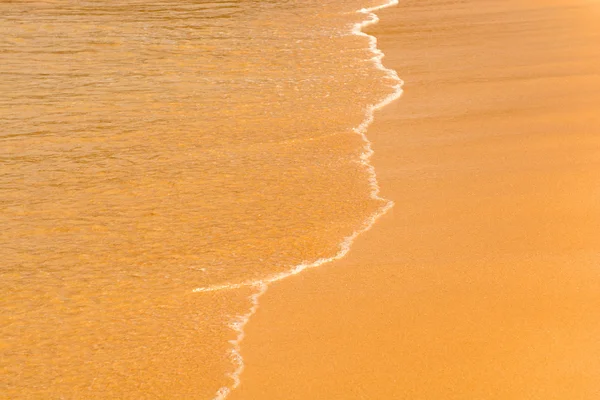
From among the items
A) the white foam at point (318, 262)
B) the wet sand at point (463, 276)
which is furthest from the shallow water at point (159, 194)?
the wet sand at point (463, 276)

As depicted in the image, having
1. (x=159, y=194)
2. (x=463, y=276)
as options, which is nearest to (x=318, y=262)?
(x=463, y=276)

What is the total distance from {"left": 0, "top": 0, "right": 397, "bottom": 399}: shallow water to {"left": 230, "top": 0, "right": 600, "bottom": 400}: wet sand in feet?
0.75

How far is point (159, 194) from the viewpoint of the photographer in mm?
5125

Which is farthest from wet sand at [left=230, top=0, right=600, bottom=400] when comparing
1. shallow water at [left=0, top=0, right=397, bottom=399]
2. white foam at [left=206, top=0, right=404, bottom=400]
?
shallow water at [left=0, top=0, right=397, bottom=399]

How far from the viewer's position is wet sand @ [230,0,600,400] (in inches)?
125

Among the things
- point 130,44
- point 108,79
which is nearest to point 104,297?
point 108,79

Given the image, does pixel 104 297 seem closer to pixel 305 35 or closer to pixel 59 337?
pixel 59 337

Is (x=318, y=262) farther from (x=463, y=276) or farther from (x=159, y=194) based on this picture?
(x=159, y=194)

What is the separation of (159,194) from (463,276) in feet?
6.34

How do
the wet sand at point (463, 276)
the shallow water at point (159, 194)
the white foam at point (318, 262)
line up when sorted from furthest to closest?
the shallow water at point (159, 194), the white foam at point (318, 262), the wet sand at point (463, 276)

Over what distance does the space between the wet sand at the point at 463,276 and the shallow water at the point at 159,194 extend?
23cm

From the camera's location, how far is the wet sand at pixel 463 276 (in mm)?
3166

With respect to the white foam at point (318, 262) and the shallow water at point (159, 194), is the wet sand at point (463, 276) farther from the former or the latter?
the shallow water at point (159, 194)

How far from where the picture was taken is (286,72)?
8492mm
